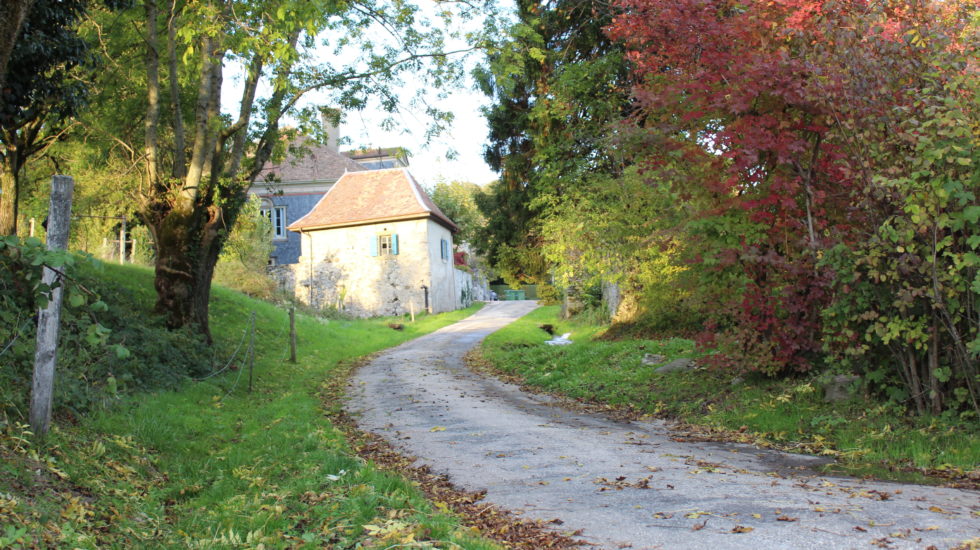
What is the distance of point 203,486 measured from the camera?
20.3ft

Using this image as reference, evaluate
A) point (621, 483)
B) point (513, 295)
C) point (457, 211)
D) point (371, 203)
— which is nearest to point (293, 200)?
point (371, 203)

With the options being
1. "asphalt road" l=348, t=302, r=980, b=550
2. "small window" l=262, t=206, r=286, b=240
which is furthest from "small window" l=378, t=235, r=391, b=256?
"asphalt road" l=348, t=302, r=980, b=550

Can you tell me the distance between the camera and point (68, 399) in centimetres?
740

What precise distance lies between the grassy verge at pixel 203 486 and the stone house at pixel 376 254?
72.0 feet

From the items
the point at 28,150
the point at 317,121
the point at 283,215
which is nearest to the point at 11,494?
the point at 317,121

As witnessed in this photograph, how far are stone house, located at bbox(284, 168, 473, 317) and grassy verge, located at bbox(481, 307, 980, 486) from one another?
18286 mm

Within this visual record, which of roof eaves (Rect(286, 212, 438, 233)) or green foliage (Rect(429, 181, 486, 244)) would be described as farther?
green foliage (Rect(429, 181, 486, 244))

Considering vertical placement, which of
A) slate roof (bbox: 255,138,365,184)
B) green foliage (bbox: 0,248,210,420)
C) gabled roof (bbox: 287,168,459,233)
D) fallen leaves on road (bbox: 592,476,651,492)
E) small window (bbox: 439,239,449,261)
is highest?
slate roof (bbox: 255,138,365,184)

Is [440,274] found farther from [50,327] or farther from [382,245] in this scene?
[50,327]

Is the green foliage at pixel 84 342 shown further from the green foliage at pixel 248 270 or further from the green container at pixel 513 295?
the green container at pixel 513 295

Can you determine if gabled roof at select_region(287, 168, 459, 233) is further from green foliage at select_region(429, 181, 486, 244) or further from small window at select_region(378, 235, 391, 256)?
green foliage at select_region(429, 181, 486, 244)

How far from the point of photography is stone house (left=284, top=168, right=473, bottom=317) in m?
32.3

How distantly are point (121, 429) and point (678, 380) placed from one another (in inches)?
294

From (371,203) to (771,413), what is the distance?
91.3ft
